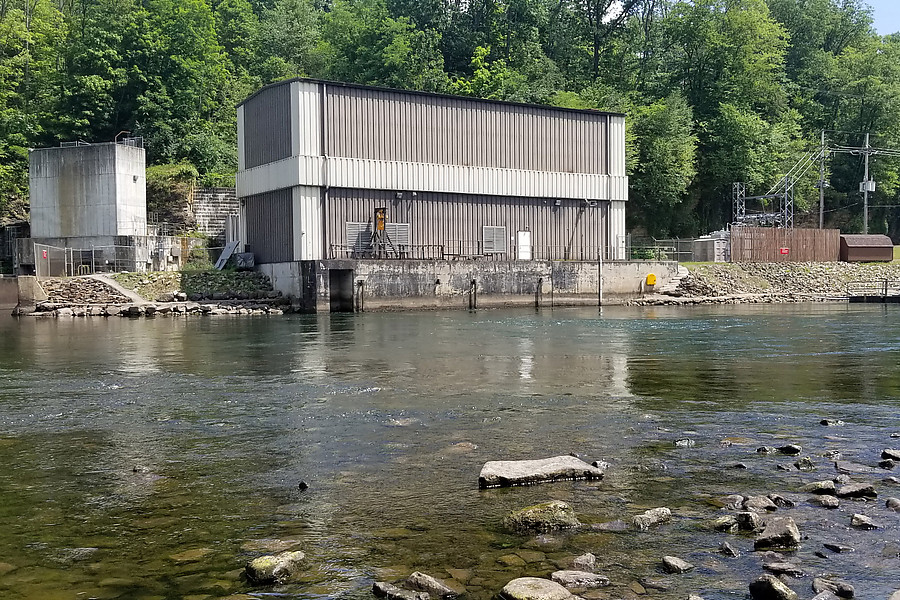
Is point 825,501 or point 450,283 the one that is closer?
point 825,501

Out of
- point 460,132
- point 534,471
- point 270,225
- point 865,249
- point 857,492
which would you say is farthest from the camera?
point 865,249

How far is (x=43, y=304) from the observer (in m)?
43.9

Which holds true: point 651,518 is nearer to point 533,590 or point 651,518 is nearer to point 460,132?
point 533,590

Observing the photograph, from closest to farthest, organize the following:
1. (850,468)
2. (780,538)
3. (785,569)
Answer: (785,569)
(780,538)
(850,468)

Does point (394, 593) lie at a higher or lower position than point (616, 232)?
lower

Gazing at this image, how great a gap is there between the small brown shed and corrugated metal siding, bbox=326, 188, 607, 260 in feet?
79.7

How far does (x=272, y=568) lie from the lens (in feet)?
21.5

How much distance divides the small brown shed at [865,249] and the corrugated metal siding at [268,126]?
44354 millimetres

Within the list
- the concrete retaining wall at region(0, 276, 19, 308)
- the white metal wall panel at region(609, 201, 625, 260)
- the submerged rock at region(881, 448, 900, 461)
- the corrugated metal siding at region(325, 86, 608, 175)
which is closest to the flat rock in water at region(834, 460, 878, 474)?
the submerged rock at region(881, 448, 900, 461)

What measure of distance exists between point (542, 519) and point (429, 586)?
1685 mm

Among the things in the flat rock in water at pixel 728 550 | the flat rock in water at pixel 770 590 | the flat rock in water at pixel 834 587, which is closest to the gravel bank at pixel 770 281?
the flat rock in water at pixel 728 550

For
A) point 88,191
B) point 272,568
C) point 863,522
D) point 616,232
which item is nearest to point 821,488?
point 863,522

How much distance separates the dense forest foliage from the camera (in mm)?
64500

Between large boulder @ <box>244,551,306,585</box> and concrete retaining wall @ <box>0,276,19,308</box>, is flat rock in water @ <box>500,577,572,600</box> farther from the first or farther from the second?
concrete retaining wall @ <box>0,276,19,308</box>
